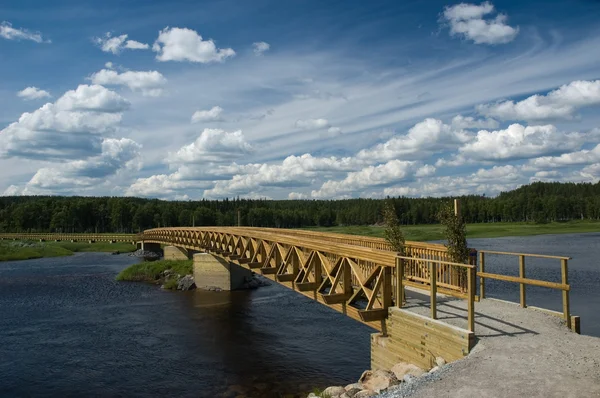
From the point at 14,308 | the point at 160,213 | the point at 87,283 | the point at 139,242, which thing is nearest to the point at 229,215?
the point at 160,213

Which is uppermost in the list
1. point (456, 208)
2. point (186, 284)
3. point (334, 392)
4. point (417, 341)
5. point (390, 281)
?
point (456, 208)

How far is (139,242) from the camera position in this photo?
81750mm

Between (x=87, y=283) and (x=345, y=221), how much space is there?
125 m

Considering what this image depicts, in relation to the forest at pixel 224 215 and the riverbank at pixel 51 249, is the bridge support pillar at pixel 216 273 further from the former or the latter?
the forest at pixel 224 215

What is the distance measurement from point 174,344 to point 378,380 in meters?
15.7

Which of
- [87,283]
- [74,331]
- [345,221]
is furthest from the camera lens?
[345,221]

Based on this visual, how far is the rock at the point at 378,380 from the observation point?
10.6 metres

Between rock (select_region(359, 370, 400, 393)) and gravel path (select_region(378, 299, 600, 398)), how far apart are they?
1629 mm

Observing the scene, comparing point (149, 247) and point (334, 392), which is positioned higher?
point (334, 392)

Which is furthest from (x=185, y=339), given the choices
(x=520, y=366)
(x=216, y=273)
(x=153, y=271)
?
(x=153, y=271)

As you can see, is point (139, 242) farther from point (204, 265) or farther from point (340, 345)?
point (340, 345)

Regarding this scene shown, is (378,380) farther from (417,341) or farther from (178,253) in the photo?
(178,253)

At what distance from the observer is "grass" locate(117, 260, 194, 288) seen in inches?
1828

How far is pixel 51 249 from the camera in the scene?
7956 centimetres
